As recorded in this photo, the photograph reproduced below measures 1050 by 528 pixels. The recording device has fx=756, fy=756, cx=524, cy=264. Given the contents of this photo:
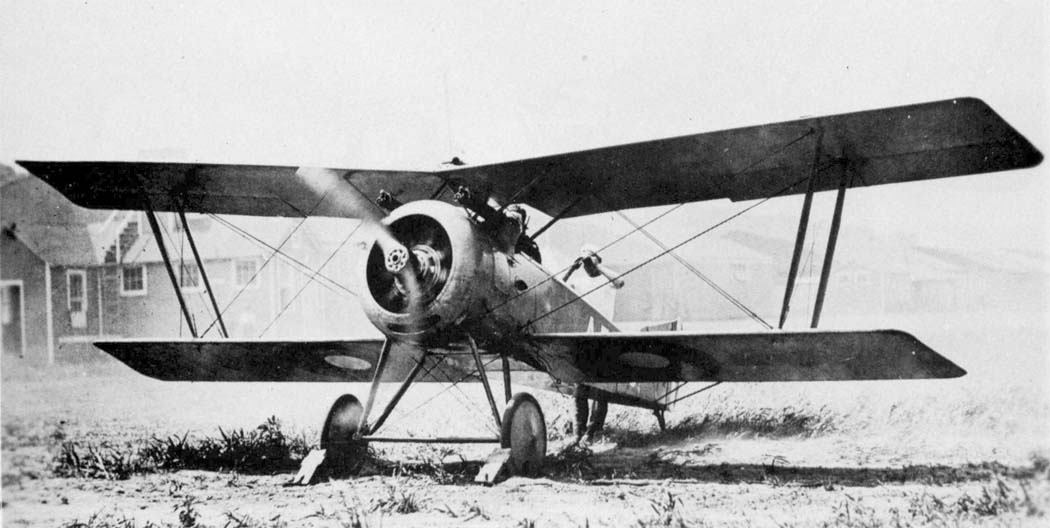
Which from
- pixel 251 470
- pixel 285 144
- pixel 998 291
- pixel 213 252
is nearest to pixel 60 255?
pixel 213 252

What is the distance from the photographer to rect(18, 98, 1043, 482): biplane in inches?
205

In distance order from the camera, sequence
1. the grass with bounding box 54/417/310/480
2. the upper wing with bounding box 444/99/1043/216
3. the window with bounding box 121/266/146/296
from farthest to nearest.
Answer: the window with bounding box 121/266/146/296 < the grass with bounding box 54/417/310/480 < the upper wing with bounding box 444/99/1043/216

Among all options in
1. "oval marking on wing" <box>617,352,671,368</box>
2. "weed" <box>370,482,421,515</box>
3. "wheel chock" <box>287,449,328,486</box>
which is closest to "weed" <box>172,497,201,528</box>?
"wheel chock" <box>287,449,328,486</box>

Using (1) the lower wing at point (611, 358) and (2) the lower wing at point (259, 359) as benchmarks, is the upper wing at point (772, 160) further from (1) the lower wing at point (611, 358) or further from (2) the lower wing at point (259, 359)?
(2) the lower wing at point (259, 359)

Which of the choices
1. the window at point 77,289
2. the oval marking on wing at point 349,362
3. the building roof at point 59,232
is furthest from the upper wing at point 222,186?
the window at point 77,289

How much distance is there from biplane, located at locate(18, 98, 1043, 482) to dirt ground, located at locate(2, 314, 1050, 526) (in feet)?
2.15

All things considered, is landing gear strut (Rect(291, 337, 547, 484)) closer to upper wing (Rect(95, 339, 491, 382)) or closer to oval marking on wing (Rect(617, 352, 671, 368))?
upper wing (Rect(95, 339, 491, 382))

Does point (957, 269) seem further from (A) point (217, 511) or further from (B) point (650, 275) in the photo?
(A) point (217, 511)

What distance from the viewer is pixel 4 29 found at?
17.6 ft

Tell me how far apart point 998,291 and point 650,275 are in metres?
11.2

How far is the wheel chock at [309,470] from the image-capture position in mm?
5680

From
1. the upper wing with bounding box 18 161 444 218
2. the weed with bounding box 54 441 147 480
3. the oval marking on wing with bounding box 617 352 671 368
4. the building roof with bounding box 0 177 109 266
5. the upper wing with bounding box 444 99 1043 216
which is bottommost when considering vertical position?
the weed with bounding box 54 441 147 480

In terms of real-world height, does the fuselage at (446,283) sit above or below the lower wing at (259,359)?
above

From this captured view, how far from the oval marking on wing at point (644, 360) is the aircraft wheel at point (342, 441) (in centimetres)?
225
